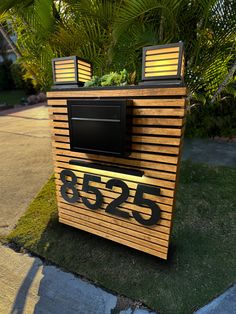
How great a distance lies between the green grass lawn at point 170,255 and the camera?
2.02 meters

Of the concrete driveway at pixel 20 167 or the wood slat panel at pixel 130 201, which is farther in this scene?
the concrete driveway at pixel 20 167

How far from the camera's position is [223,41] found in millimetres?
3072

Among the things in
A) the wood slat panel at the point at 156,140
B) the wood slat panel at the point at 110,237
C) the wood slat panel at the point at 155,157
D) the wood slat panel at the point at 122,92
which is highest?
the wood slat panel at the point at 122,92

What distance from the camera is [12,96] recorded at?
17078 mm

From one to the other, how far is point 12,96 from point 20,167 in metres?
14.5

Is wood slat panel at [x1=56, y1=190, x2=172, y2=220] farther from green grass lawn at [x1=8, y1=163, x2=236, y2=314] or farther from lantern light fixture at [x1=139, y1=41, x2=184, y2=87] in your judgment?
lantern light fixture at [x1=139, y1=41, x2=184, y2=87]

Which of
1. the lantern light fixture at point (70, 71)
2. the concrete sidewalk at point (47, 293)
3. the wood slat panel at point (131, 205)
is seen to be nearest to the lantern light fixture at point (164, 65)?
the lantern light fixture at point (70, 71)

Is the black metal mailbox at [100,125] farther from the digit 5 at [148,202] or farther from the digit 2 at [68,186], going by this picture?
the digit 2 at [68,186]

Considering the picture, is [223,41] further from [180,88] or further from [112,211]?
[112,211]

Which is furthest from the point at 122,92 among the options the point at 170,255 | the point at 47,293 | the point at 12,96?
the point at 12,96

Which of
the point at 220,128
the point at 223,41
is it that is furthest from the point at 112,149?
the point at 220,128

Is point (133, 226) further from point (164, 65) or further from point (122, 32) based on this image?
point (122, 32)

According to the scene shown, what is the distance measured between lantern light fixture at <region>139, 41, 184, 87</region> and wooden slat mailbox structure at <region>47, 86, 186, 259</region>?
0.07m

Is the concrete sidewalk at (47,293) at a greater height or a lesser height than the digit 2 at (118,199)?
lesser
